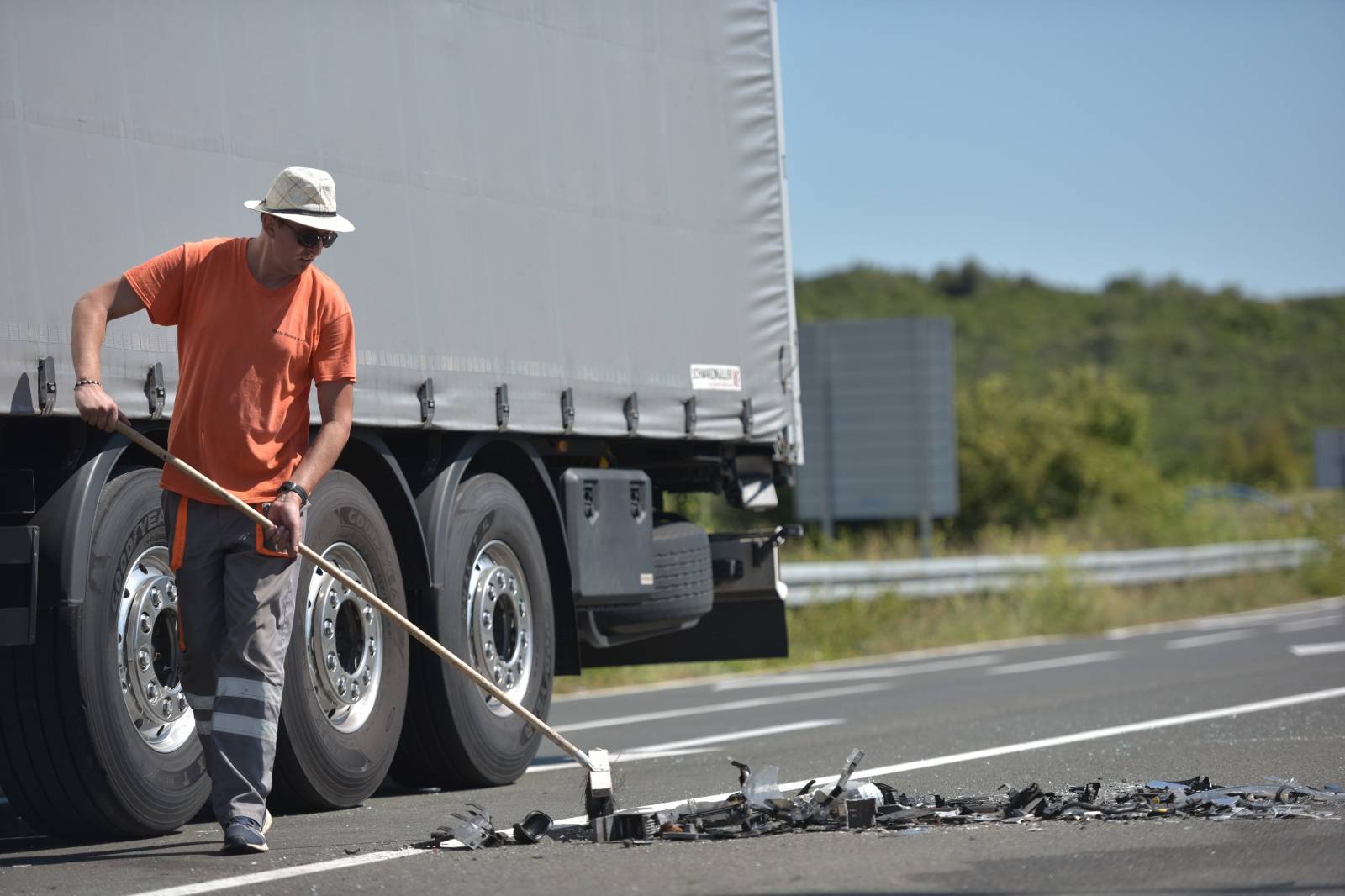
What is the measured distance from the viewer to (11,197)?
6137mm

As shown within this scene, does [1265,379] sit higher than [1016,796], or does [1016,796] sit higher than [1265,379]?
[1265,379]

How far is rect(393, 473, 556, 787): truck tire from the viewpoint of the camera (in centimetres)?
815

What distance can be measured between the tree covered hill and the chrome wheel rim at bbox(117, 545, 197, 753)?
76880 mm

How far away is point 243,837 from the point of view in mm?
5988

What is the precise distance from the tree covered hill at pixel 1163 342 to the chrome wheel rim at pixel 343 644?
75876 mm

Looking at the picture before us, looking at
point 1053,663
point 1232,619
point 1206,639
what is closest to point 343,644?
point 1053,663

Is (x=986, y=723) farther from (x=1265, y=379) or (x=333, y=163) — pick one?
(x=1265, y=379)

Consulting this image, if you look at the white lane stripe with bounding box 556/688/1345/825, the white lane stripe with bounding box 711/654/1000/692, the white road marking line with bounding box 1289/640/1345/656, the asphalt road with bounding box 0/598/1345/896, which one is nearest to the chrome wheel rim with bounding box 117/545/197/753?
the asphalt road with bounding box 0/598/1345/896

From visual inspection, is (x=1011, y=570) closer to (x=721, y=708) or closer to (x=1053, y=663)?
(x=1053, y=663)

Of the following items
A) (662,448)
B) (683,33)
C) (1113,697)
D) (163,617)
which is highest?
(683,33)

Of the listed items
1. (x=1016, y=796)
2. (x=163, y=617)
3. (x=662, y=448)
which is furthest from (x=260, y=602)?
(x=662, y=448)

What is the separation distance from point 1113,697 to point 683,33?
16.3 feet

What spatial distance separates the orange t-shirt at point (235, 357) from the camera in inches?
247

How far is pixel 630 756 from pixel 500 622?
4.31ft
